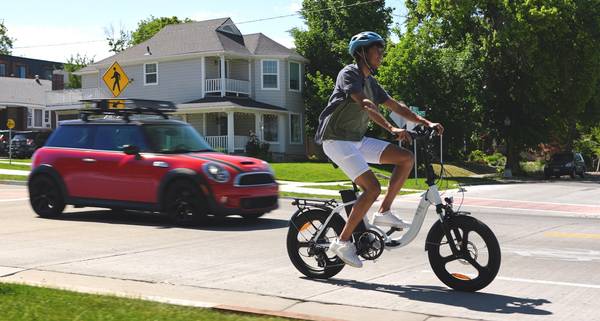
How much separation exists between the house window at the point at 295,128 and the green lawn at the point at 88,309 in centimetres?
3757

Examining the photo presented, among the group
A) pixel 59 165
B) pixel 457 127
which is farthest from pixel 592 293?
pixel 457 127

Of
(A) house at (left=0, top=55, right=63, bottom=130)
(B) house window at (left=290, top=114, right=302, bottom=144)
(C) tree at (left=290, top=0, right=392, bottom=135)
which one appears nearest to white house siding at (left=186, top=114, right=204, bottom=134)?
(B) house window at (left=290, top=114, right=302, bottom=144)

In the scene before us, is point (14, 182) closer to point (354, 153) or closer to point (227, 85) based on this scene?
point (227, 85)

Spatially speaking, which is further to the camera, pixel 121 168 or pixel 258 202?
pixel 121 168

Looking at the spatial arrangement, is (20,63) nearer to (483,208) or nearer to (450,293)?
(483,208)

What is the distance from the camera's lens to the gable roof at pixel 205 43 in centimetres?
4153

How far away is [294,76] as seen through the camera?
43281 millimetres

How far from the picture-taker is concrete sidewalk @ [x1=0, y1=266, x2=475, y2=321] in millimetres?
5426

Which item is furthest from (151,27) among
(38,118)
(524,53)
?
(524,53)

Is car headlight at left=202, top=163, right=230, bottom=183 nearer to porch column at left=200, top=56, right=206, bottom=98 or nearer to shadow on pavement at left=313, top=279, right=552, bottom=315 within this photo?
shadow on pavement at left=313, top=279, right=552, bottom=315

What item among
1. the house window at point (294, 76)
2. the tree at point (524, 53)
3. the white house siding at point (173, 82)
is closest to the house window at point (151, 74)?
the white house siding at point (173, 82)

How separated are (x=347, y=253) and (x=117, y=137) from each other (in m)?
7.02

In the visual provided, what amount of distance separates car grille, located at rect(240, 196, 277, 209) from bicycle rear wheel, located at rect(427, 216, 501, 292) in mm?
5461

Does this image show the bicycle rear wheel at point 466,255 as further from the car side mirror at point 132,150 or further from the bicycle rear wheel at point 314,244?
the car side mirror at point 132,150
